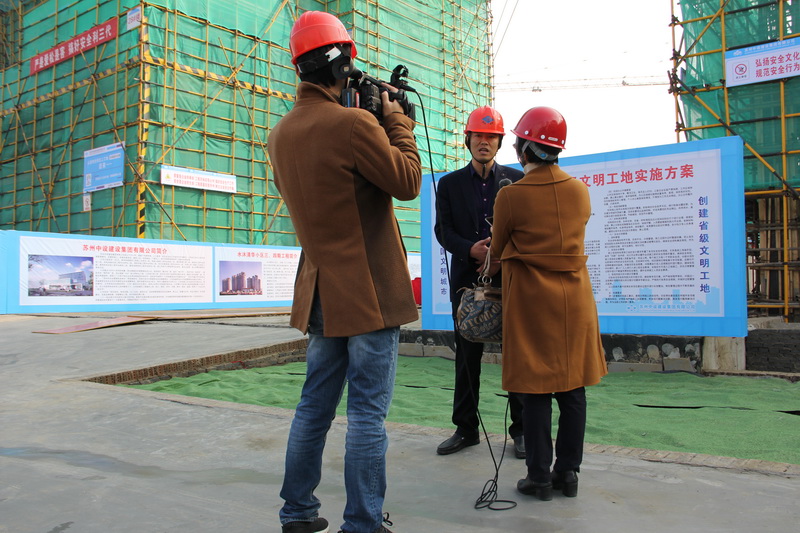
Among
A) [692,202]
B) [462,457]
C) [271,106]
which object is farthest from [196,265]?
[462,457]

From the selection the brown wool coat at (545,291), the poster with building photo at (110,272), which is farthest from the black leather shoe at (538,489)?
the poster with building photo at (110,272)

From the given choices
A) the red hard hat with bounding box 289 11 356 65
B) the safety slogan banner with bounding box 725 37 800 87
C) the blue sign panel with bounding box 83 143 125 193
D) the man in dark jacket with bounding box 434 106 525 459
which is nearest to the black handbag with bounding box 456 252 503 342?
the man in dark jacket with bounding box 434 106 525 459

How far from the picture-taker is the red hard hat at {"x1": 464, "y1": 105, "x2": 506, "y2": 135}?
3379 millimetres

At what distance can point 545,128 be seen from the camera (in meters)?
2.59

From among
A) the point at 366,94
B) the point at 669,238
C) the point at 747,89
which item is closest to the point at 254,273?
the point at 747,89

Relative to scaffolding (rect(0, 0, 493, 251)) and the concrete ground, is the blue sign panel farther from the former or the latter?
the concrete ground

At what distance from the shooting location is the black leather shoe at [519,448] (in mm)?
3004

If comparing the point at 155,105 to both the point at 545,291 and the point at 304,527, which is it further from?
the point at 304,527

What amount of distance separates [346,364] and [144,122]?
20.1 meters

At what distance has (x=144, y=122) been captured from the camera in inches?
783

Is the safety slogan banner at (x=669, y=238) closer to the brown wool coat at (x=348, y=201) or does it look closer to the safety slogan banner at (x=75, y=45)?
the brown wool coat at (x=348, y=201)

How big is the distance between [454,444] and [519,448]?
31cm

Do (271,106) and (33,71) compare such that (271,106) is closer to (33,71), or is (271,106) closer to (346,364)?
(33,71)

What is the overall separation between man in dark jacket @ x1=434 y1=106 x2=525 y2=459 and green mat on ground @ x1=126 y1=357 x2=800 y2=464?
59cm
